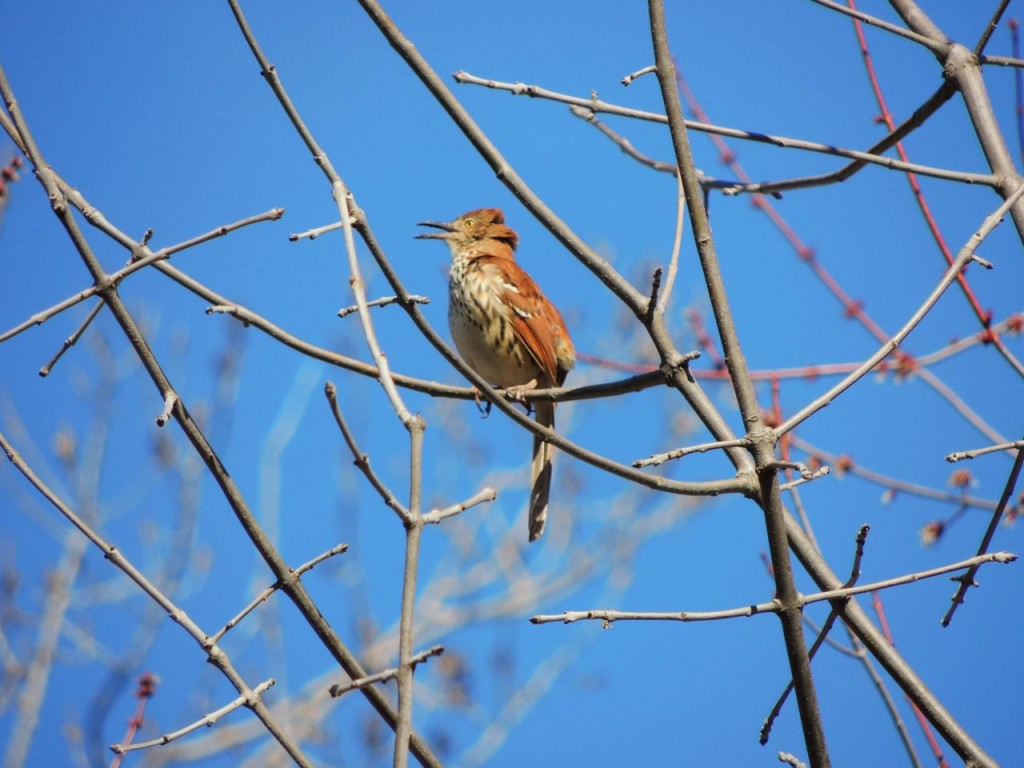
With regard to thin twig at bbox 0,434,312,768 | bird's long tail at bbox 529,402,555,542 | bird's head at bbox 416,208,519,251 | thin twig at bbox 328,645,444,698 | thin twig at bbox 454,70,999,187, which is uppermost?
bird's head at bbox 416,208,519,251

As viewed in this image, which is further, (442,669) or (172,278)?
(442,669)

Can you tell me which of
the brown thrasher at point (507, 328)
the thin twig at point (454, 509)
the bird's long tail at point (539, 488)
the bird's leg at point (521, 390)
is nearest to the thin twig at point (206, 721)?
the thin twig at point (454, 509)

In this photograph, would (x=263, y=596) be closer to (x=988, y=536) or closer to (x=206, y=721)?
(x=206, y=721)

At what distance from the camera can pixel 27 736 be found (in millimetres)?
9195

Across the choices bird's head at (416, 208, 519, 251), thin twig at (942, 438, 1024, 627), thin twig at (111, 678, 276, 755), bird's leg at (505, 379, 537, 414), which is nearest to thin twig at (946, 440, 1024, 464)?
thin twig at (942, 438, 1024, 627)

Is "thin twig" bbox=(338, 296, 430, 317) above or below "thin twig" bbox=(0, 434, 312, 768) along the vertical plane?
above

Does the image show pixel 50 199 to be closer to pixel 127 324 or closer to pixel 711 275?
pixel 127 324

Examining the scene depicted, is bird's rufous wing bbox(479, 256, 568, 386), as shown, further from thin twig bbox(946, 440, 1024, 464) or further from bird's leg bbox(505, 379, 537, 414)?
thin twig bbox(946, 440, 1024, 464)

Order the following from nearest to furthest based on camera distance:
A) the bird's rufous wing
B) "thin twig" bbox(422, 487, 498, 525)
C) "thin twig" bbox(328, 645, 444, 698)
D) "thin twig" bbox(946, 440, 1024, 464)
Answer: "thin twig" bbox(328, 645, 444, 698)
"thin twig" bbox(422, 487, 498, 525)
"thin twig" bbox(946, 440, 1024, 464)
the bird's rufous wing

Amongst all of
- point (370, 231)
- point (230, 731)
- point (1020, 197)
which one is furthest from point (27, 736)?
point (1020, 197)

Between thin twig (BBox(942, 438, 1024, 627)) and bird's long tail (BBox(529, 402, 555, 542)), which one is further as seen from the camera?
bird's long tail (BBox(529, 402, 555, 542))

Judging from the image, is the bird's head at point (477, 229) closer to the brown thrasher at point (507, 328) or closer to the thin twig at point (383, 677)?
the brown thrasher at point (507, 328)

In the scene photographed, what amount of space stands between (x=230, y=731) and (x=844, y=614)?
10.7 m

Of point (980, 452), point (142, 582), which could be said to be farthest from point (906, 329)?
point (142, 582)
